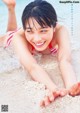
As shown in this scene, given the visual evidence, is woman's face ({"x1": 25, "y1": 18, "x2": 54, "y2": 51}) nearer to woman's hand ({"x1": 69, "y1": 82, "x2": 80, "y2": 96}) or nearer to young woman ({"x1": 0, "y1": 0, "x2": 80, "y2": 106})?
young woman ({"x1": 0, "y1": 0, "x2": 80, "y2": 106})

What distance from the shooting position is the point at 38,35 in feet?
3.41

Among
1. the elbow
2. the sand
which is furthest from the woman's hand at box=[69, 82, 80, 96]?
the elbow

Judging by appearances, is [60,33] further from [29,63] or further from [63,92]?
[63,92]

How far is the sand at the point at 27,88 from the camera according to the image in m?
0.91

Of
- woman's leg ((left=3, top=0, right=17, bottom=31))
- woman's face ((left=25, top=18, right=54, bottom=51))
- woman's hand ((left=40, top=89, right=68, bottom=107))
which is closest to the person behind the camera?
woman's hand ((left=40, top=89, right=68, bottom=107))

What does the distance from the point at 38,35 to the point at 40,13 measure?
0.19 ft

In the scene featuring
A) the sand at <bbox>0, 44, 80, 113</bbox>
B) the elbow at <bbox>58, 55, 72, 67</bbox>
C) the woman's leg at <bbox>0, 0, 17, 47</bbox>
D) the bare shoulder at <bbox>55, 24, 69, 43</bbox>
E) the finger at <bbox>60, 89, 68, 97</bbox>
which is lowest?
the sand at <bbox>0, 44, 80, 113</bbox>

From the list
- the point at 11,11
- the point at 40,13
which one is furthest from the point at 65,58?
the point at 11,11

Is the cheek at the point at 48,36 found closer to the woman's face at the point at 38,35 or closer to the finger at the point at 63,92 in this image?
the woman's face at the point at 38,35

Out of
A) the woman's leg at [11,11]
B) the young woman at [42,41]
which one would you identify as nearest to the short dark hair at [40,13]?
the young woman at [42,41]

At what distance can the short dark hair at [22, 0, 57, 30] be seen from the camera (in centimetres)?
103

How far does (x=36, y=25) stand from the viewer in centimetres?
102

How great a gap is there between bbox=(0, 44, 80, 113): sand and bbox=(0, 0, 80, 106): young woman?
2 cm

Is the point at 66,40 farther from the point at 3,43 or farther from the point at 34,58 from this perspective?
the point at 3,43
